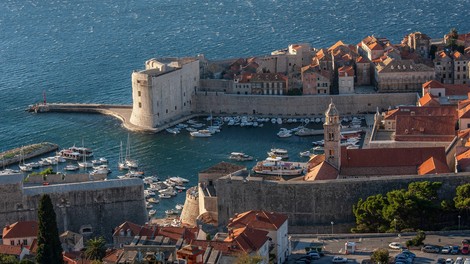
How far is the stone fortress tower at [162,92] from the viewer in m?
77.0

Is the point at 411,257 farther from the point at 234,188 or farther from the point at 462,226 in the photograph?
the point at 234,188

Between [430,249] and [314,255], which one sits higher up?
[430,249]

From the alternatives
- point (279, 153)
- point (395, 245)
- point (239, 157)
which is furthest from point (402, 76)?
point (395, 245)

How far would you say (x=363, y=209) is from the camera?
5062 cm

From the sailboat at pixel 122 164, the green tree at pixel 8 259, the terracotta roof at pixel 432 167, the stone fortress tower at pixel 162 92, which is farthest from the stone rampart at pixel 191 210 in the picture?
the stone fortress tower at pixel 162 92

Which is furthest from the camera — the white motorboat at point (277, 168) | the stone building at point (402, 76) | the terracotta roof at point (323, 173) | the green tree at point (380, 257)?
the stone building at point (402, 76)

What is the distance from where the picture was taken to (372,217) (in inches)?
1982

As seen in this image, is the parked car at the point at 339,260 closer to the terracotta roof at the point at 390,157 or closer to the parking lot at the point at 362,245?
the parking lot at the point at 362,245

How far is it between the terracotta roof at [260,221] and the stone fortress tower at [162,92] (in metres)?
30.4

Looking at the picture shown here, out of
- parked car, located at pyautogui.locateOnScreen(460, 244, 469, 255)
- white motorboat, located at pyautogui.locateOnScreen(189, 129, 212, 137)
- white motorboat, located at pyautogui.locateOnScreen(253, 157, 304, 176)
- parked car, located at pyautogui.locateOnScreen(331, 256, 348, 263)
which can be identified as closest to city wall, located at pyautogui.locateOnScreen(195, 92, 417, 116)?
white motorboat, located at pyautogui.locateOnScreen(189, 129, 212, 137)

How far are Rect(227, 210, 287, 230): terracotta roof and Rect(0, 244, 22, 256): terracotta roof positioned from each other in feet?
22.8

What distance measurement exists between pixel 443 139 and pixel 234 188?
1222cm

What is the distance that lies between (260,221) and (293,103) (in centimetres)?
3226

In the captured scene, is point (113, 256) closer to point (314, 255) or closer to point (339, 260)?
point (314, 255)
